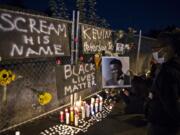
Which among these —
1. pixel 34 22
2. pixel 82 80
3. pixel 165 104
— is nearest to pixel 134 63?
pixel 82 80

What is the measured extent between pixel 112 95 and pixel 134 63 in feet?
9.96

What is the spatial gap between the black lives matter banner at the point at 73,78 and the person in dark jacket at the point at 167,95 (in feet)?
10.5

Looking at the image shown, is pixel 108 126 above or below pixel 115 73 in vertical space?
below

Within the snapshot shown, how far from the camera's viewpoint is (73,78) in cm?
664

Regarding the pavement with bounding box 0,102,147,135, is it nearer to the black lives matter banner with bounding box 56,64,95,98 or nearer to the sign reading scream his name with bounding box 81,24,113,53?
the black lives matter banner with bounding box 56,64,95,98

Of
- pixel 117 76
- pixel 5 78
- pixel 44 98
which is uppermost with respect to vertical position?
pixel 5 78

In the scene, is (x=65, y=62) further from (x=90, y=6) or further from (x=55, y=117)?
(x=90, y=6)

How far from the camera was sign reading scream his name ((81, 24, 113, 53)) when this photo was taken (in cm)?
722

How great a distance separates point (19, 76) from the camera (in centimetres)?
539

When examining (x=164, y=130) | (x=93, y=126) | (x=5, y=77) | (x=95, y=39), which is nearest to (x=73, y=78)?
(x=93, y=126)

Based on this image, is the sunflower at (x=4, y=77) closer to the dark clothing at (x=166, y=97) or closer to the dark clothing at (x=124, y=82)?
the dark clothing at (x=166, y=97)

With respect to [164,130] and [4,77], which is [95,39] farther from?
[164,130]

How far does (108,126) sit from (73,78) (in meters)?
1.50

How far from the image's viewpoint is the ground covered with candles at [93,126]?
211 inches
